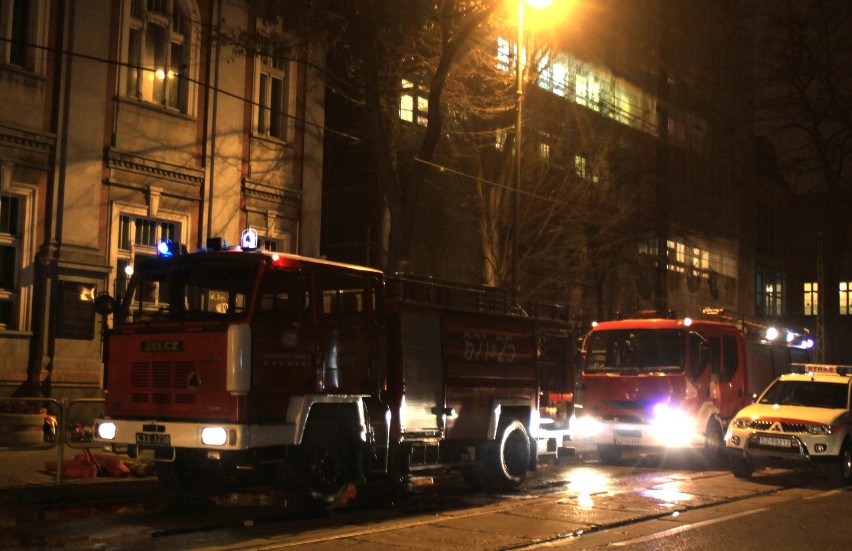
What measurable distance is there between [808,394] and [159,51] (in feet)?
46.0

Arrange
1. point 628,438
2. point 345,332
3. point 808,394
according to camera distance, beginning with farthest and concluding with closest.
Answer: point 628,438 < point 808,394 < point 345,332

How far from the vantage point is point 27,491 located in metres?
12.0

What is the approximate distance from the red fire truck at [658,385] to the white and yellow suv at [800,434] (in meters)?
1.64

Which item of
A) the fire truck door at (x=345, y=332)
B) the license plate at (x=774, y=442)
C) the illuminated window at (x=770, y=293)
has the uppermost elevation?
the illuminated window at (x=770, y=293)

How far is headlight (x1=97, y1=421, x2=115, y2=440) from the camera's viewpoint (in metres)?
11.0

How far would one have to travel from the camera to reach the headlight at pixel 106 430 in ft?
36.1

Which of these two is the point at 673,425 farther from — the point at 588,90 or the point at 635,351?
the point at 588,90

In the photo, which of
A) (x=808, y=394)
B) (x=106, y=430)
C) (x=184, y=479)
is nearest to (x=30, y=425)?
(x=184, y=479)

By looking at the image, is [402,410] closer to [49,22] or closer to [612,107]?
[49,22]

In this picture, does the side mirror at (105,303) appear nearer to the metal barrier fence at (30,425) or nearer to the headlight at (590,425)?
the metal barrier fence at (30,425)

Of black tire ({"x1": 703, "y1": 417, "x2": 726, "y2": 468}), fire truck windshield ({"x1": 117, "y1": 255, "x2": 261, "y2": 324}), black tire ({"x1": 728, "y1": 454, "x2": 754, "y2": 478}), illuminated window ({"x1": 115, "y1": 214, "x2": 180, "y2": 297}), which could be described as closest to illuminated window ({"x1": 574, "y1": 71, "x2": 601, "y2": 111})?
black tire ({"x1": 703, "y1": 417, "x2": 726, "y2": 468})

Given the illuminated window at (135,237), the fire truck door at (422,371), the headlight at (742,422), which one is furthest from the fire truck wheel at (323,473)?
the illuminated window at (135,237)

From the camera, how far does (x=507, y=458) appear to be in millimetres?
14320

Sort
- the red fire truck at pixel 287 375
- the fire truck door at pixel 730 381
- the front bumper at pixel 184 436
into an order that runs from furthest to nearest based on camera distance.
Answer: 1. the fire truck door at pixel 730 381
2. the red fire truck at pixel 287 375
3. the front bumper at pixel 184 436
